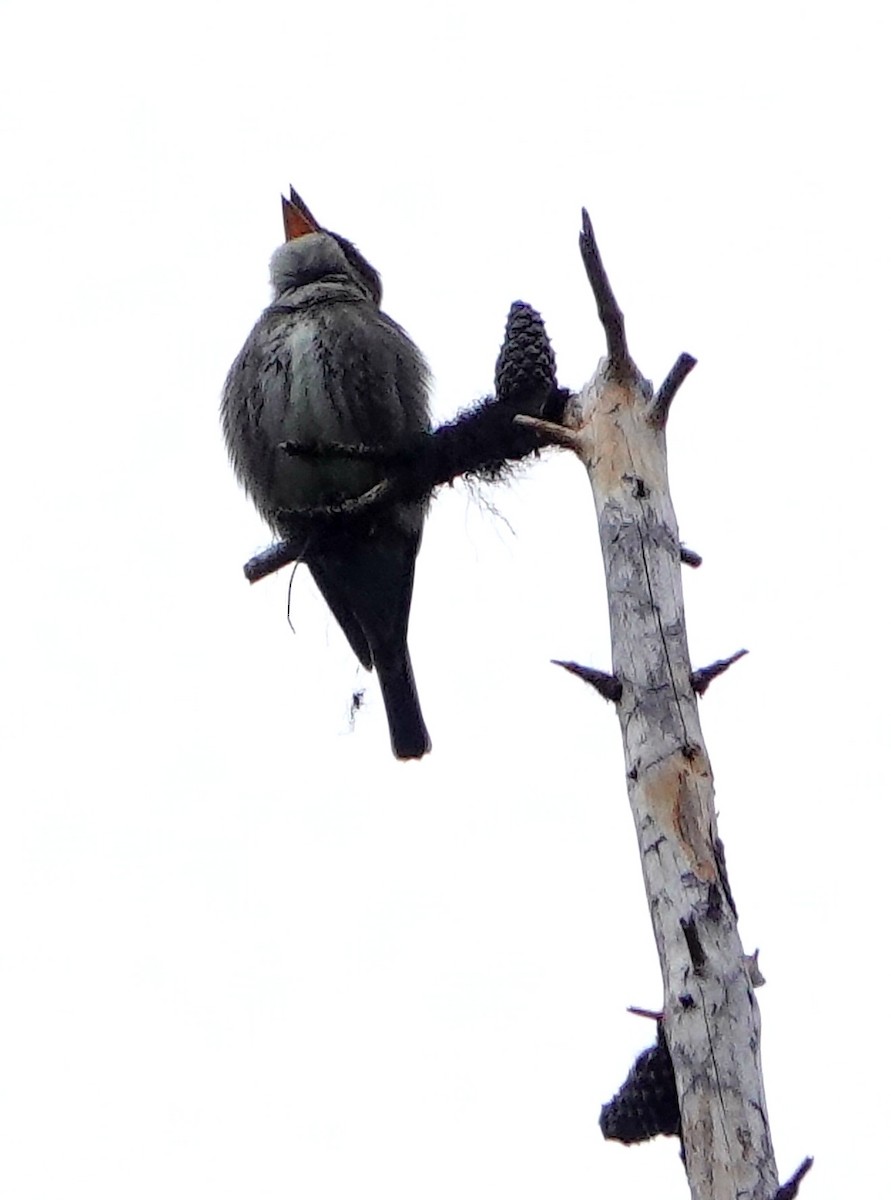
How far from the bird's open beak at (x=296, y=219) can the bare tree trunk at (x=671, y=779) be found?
311 centimetres

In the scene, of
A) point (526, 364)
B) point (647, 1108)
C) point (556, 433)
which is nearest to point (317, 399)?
point (526, 364)

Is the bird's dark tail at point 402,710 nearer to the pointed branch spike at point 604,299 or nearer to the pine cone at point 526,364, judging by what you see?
the pine cone at point 526,364

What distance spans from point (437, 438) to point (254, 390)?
1.14m

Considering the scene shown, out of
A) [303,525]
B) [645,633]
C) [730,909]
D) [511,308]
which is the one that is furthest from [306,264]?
[730,909]

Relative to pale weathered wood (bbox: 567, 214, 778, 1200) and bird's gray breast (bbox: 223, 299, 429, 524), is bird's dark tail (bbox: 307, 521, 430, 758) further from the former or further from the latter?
pale weathered wood (bbox: 567, 214, 778, 1200)

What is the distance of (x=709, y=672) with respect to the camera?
350cm

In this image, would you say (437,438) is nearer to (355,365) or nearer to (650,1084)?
(355,365)

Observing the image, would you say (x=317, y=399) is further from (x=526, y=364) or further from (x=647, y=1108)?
(x=647, y=1108)

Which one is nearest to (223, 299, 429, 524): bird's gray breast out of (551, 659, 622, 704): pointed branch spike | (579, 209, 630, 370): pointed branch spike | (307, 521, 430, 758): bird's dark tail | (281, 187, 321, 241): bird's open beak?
(307, 521, 430, 758): bird's dark tail

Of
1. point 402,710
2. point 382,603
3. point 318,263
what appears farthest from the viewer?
point 318,263

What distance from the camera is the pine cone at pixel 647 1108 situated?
3162 mm

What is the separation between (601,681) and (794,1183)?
3.57ft

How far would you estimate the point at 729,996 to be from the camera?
311 centimetres

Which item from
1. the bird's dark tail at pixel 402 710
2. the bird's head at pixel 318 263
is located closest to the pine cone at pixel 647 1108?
the bird's dark tail at pixel 402 710
